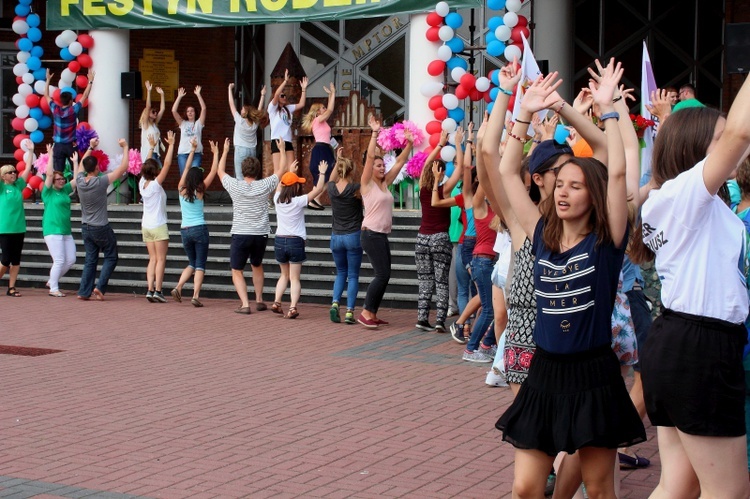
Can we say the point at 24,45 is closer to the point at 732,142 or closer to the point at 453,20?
the point at 453,20

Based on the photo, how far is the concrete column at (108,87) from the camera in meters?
19.5

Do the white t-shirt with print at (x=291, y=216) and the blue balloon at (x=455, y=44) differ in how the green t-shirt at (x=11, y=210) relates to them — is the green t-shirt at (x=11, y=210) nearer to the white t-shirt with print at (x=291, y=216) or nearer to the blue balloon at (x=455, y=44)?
the white t-shirt with print at (x=291, y=216)

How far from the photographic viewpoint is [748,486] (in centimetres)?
371

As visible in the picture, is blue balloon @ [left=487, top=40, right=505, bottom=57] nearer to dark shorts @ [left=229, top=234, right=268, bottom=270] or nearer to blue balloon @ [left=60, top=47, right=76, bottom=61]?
dark shorts @ [left=229, top=234, right=268, bottom=270]

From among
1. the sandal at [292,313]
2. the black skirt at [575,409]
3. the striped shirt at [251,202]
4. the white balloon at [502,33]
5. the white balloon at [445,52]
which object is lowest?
the sandal at [292,313]

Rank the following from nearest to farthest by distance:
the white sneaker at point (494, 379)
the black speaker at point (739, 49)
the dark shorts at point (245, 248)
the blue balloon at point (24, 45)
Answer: the white sneaker at point (494, 379) < the black speaker at point (739, 49) < the dark shorts at point (245, 248) < the blue balloon at point (24, 45)

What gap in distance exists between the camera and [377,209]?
12.0m

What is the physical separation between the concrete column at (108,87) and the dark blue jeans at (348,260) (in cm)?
820

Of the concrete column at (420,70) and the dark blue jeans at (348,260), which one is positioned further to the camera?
the concrete column at (420,70)

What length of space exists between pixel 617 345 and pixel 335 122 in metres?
13.9

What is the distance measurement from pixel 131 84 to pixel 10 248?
4.75 metres

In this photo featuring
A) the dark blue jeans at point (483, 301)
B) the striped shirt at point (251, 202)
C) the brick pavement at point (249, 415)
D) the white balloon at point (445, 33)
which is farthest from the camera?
the white balloon at point (445, 33)

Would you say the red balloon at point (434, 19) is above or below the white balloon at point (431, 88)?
above

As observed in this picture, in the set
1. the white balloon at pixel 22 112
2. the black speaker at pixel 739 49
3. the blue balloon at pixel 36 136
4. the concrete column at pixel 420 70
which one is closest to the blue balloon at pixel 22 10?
the white balloon at pixel 22 112
